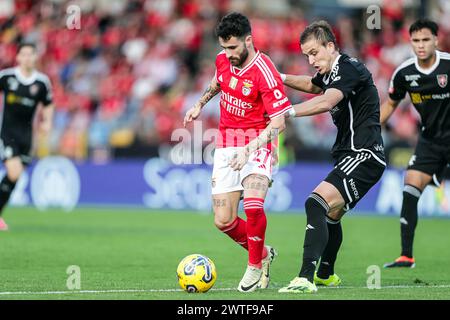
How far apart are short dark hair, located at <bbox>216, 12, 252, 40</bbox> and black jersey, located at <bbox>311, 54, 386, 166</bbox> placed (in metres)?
0.92

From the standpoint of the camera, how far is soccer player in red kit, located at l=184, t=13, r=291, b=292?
8539 mm

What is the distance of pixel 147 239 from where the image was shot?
1438 centimetres

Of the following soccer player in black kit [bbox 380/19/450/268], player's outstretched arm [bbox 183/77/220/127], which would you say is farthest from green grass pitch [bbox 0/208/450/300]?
player's outstretched arm [bbox 183/77/220/127]

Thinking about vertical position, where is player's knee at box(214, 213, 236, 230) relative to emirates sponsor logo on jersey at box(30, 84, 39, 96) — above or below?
below

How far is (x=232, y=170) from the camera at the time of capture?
8.99 metres

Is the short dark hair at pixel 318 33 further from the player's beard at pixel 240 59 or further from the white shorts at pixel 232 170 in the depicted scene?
the white shorts at pixel 232 170

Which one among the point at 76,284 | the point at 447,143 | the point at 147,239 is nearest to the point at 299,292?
the point at 76,284

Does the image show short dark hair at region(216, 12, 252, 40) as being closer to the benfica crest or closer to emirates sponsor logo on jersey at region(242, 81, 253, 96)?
emirates sponsor logo on jersey at region(242, 81, 253, 96)

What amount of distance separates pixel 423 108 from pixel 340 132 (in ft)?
8.98

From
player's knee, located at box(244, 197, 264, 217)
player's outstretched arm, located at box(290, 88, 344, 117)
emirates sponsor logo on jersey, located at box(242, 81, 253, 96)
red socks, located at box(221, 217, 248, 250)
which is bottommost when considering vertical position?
red socks, located at box(221, 217, 248, 250)

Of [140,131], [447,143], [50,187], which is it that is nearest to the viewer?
[447,143]

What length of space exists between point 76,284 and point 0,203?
6324 millimetres

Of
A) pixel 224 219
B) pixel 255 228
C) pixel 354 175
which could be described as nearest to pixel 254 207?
pixel 255 228
